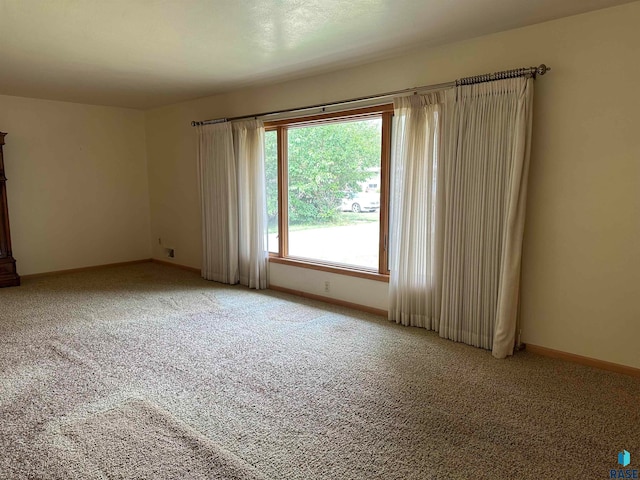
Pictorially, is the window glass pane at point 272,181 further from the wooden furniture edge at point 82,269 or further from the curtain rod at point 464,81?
the wooden furniture edge at point 82,269

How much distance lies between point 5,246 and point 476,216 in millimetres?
5557

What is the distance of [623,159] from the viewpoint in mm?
2775

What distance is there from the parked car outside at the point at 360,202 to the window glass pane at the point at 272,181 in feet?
3.29

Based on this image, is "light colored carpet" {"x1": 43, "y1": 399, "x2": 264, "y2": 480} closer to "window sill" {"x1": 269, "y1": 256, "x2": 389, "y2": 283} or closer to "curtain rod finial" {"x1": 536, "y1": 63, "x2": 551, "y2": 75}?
"window sill" {"x1": 269, "y1": 256, "x2": 389, "y2": 283}

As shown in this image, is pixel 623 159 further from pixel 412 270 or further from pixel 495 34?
pixel 412 270

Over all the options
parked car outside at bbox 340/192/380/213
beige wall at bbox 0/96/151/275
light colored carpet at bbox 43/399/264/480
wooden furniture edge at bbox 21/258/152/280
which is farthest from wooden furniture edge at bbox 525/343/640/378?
beige wall at bbox 0/96/151/275

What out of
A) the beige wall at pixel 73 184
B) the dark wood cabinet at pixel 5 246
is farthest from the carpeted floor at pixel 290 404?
the beige wall at pixel 73 184

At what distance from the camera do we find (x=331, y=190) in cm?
457

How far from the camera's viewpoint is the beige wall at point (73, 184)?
18.5 ft

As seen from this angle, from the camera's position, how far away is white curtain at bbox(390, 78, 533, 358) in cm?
307

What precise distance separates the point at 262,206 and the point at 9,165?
3.54 metres

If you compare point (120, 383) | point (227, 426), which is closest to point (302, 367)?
point (227, 426)

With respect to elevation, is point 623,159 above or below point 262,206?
above

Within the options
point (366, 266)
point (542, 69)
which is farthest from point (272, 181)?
point (542, 69)
